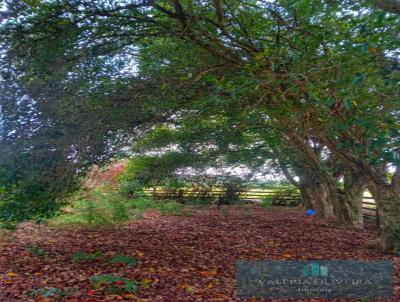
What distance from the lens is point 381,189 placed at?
645 cm

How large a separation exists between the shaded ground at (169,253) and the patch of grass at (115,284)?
0.32 ft

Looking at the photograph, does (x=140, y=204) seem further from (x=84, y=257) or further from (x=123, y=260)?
(x=123, y=260)

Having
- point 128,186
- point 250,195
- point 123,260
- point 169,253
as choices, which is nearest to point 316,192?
point 128,186

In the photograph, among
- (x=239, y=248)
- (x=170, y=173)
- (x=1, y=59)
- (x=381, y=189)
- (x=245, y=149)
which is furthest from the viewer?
(x=170, y=173)

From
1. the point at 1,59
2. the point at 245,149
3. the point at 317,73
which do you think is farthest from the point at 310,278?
the point at 245,149

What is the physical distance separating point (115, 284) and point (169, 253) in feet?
6.74

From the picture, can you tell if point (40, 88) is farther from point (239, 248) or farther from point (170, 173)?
point (170, 173)

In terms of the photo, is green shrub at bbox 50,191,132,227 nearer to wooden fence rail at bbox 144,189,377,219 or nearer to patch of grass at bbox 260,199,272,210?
wooden fence rail at bbox 144,189,377,219

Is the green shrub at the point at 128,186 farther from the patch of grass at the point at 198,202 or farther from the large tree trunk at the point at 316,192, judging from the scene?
the large tree trunk at the point at 316,192

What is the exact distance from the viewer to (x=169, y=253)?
6.55 m

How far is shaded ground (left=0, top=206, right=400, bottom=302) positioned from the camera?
4570 millimetres

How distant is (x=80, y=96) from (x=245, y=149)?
22.5 feet

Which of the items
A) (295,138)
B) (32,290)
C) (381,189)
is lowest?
(32,290)

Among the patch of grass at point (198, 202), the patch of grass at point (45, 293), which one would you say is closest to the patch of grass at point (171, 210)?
the patch of grass at point (198, 202)
